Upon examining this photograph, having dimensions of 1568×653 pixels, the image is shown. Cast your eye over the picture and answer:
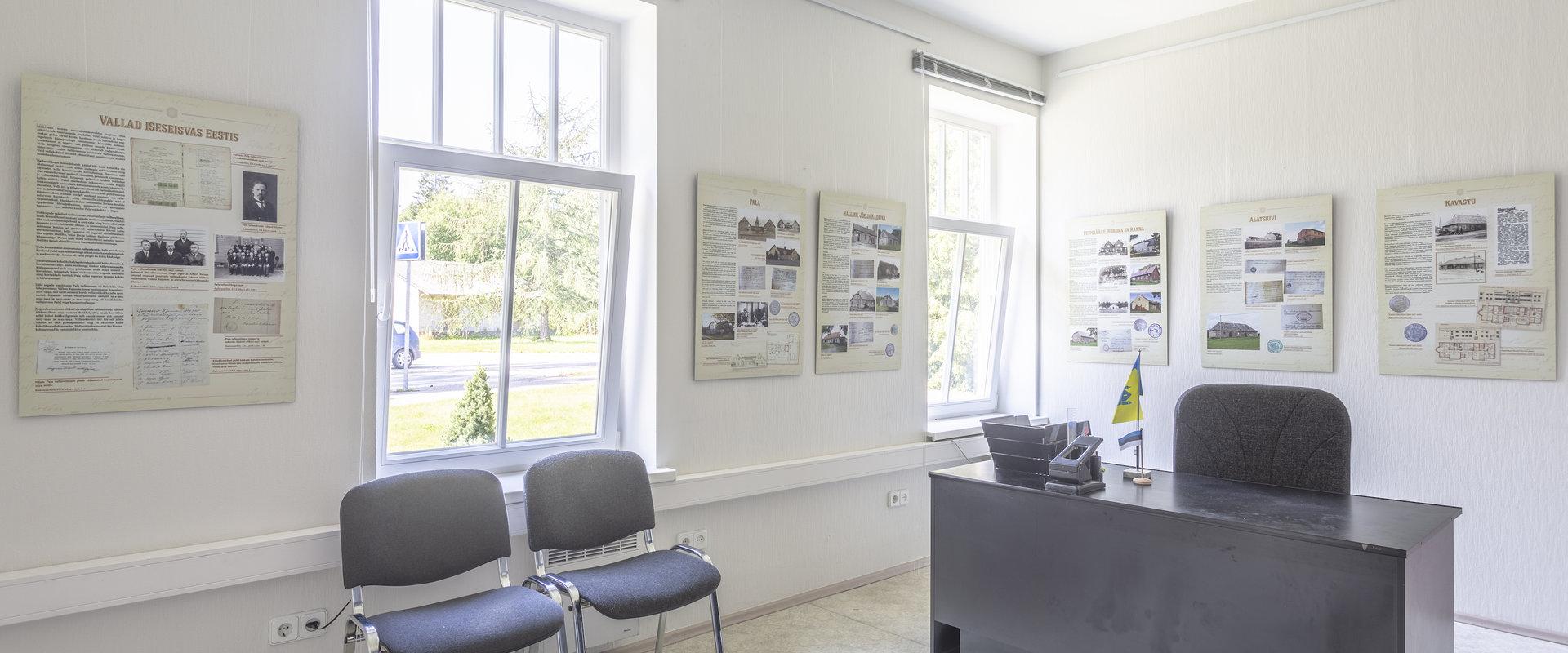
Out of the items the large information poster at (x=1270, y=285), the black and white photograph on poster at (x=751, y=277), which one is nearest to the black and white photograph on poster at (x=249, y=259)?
the black and white photograph on poster at (x=751, y=277)

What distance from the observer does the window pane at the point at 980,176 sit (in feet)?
18.4

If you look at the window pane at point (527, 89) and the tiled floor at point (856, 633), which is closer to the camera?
the window pane at point (527, 89)

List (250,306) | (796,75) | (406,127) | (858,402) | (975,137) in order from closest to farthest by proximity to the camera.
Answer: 1. (250,306)
2. (406,127)
3. (796,75)
4. (858,402)
5. (975,137)

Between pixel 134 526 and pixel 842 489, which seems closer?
pixel 134 526

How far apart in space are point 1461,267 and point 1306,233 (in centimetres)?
67

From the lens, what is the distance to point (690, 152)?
3773mm

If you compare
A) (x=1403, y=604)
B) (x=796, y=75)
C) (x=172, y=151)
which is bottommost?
(x=1403, y=604)

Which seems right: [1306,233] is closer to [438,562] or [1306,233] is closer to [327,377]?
[438,562]

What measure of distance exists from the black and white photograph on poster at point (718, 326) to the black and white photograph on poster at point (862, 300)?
834mm

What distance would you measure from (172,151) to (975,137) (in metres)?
4.44

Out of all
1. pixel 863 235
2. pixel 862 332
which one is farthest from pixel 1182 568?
pixel 863 235

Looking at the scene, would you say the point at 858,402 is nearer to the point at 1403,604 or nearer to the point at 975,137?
the point at 975,137

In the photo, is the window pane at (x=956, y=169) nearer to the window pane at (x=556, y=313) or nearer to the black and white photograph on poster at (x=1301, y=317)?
the black and white photograph on poster at (x=1301, y=317)

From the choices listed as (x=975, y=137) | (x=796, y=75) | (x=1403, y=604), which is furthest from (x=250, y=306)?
(x=975, y=137)
